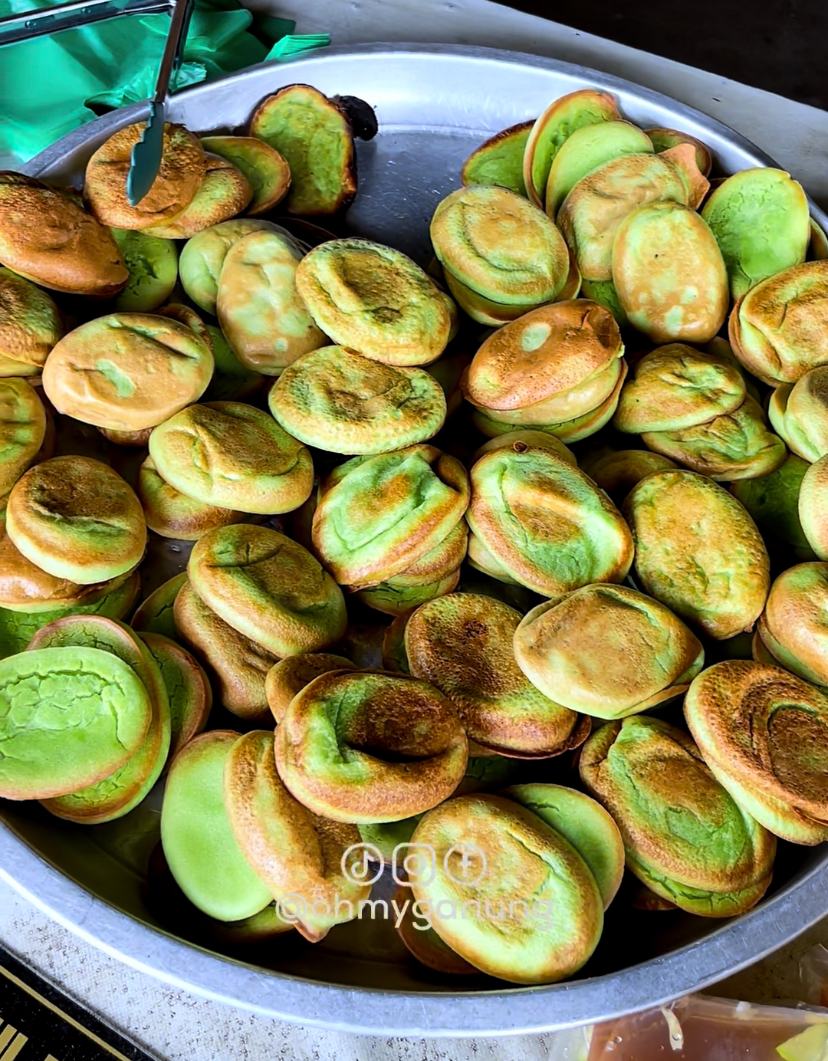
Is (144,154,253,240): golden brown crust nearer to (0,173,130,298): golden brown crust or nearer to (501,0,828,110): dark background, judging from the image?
(0,173,130,298): golden brown crust

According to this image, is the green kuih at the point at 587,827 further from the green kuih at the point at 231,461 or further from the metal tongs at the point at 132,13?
the metal tongs at the point at 132,13

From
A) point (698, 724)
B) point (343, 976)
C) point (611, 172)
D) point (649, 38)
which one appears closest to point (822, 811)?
point (698, 724)

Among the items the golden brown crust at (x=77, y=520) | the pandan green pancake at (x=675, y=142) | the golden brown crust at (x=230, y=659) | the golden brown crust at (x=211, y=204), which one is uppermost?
the pandan green pancake at (x=675, y=142)

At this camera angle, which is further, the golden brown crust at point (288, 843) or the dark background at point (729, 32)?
the dark background at point (729, 32)

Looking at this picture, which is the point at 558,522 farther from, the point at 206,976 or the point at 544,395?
the point at 206,976

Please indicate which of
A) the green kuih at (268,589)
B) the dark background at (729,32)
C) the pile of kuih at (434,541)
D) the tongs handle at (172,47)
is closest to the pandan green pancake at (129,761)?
the pile of kuih at (434,541)

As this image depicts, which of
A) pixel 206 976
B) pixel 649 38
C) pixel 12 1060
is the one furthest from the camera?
pixel 649 38

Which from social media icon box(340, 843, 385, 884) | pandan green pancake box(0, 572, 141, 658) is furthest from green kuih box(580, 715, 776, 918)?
pandan green pancake box(0, 572, 141, 658)
